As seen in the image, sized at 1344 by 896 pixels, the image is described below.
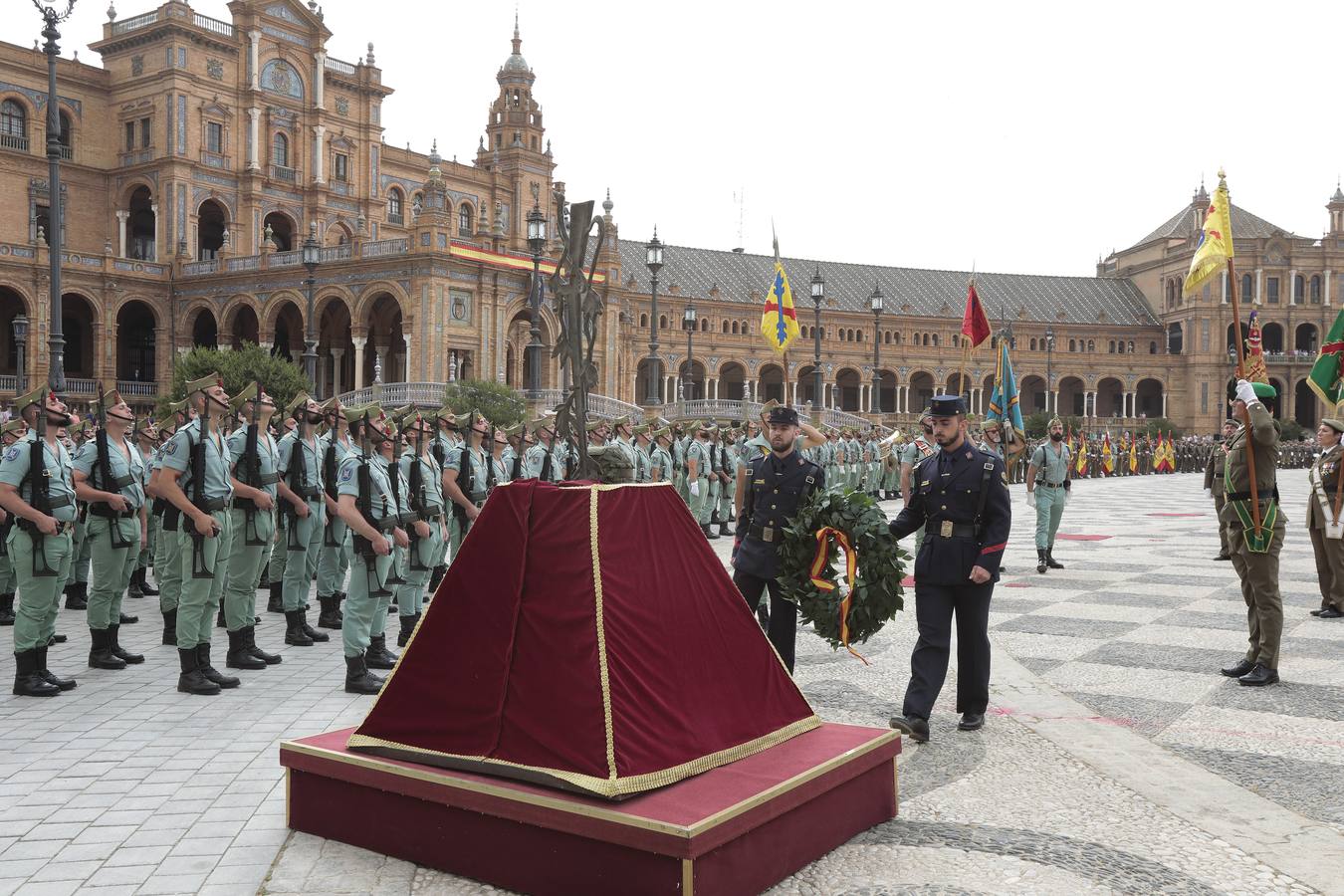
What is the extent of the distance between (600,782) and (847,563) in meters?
2.45

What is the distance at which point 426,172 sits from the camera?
59375mm

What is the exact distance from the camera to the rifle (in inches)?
326

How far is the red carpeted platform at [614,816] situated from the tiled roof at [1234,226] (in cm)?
9367

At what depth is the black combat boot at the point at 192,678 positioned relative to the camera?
7289 mm

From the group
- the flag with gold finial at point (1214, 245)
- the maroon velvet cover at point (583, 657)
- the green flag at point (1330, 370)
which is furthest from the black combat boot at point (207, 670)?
the green flag at point (1330, 370)

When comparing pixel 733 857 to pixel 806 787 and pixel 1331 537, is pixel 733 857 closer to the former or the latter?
pixel 806 787

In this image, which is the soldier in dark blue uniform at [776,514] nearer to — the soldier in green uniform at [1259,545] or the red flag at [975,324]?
the soldier in green uniform at [1259,545]

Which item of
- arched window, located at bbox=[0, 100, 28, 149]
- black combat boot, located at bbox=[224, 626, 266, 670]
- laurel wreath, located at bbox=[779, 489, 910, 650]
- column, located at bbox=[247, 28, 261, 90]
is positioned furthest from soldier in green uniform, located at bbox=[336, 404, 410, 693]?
arched window, located at bbox=[0, 100, 28, 149]

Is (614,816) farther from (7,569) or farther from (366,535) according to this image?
(7,569)

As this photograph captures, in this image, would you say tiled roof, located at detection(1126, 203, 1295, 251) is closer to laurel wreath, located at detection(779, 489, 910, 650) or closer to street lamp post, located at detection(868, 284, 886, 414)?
street lamp post, located at detection(868, 284, 886, 414)

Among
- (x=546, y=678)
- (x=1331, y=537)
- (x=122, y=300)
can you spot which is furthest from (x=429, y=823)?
(x=122, y=300)

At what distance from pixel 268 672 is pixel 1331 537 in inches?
376

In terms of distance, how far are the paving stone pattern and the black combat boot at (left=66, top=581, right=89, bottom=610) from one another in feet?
4.05

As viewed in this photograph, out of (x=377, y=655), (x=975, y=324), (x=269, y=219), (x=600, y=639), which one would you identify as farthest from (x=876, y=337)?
(x=600, y=639)
